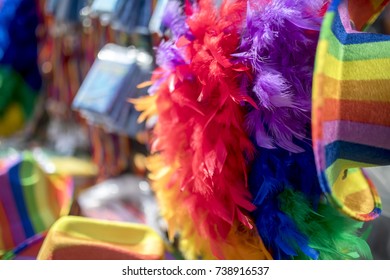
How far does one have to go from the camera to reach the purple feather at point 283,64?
73 centimetres

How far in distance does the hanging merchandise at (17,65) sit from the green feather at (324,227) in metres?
1.19

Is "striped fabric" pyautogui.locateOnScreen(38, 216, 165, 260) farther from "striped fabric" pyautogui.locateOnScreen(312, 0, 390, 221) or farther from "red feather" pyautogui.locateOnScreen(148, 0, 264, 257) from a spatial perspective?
"striped fabric" pyautogui.locateOnScreen(312, 0, 390, 221)

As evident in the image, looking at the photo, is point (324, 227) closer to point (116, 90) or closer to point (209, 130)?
point (209, 130)

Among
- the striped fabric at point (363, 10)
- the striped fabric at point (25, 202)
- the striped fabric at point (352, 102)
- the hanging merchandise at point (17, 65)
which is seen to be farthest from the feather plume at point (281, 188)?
the hanging merchandise at point (17, 65)

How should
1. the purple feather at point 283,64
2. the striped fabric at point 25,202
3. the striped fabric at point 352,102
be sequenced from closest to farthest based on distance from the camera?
the striped fabric at point 352,102, the purple feather at point 283,64, the striped fabric at point 25,202

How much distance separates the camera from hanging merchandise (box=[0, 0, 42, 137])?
1.64 m

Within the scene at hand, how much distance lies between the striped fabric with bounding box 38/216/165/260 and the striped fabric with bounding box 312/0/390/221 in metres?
0.38

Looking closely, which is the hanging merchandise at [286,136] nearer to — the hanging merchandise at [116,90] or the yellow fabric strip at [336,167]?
the yellow fabric strip at [336,167]

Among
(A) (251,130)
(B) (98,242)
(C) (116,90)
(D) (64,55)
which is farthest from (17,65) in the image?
(A) (251,130)

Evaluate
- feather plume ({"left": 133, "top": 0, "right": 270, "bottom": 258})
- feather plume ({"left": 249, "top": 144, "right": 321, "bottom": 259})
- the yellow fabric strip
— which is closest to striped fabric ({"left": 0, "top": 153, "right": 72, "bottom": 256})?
feather plume ({"left": 133, "top": 0, "right": 270, "bottom": 258})

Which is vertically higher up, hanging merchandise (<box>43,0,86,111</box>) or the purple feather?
the purple feather

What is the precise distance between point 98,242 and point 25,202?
0.31 m

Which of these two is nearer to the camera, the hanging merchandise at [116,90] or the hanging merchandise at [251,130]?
the hanging merchandise at [251,130]
